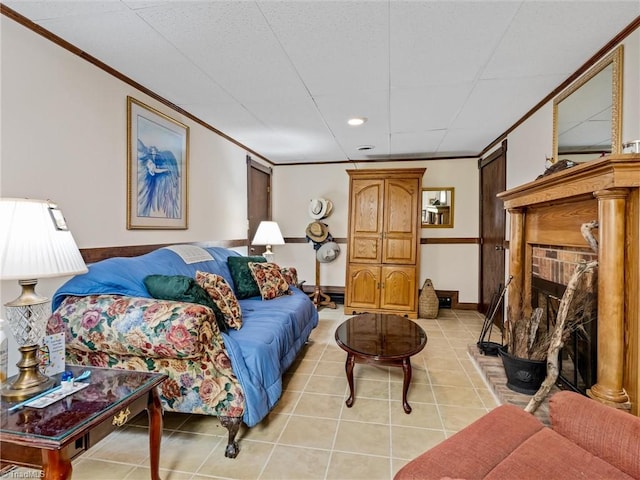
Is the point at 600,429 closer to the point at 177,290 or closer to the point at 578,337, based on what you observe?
the point at 578,337

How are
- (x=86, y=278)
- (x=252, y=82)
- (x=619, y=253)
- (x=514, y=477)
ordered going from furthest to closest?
(x=252, y=82), (x=86, y=278), (x=619, y=253), (x=514, y=477)

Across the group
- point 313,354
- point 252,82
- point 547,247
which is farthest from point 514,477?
point 252,82

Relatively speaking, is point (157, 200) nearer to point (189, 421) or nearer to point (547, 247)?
point (189, 421)

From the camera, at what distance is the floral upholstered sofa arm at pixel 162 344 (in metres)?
1.54

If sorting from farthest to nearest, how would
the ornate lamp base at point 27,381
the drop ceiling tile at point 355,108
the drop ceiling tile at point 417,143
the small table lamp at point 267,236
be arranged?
the small table lamp at point 267,236, the drop ceiling tile at point 417,143, the drop ceiling tile at point 355,108, the ornate lamp base at point 27,381

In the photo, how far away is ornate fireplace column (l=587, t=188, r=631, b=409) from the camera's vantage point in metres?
1.58

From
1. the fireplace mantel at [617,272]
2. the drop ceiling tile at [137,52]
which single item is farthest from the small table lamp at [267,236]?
the fireplace mantel at [617,272]

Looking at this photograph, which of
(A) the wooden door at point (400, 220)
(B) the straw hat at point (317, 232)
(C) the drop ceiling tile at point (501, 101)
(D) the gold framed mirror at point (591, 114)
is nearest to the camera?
(D) the gold framed mirror at point (591, 114)

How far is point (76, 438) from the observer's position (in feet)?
3.20

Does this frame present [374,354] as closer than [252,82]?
Yes

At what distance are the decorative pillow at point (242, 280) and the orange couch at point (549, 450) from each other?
2.17 metres

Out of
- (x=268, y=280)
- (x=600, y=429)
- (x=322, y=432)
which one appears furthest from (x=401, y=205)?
(x=600, y=429)

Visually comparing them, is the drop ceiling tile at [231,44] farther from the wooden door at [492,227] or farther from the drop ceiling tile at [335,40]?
the wooden door at [492,227]

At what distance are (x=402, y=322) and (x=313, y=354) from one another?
0.89 metres
